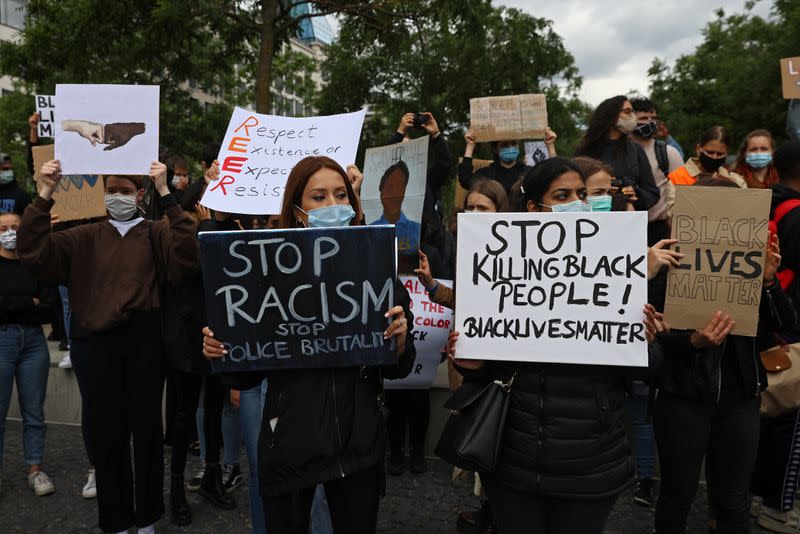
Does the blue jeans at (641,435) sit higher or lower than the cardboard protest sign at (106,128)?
lower

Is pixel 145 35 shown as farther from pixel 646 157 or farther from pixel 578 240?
pixel 578 240

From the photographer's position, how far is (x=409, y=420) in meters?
5.03

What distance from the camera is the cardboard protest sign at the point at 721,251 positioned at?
2.68 meters

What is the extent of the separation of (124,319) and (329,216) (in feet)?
5.23

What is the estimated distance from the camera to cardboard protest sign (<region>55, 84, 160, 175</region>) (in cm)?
365

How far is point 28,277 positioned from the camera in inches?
179

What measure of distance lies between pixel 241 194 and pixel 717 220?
2673mm

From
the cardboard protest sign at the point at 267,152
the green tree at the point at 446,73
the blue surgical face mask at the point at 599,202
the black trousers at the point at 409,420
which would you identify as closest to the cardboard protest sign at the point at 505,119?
the cardboard protest sign at the point at 267,152

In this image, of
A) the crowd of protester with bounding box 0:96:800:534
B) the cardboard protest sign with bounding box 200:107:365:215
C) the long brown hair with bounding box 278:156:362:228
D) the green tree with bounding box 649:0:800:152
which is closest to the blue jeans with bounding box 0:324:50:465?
the crowd of protester with bounding box 0:96:800:534

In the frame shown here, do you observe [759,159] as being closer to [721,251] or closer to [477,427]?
[721,251]

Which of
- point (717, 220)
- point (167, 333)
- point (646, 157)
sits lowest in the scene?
point (167, 333)

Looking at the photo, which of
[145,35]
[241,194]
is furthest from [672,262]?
[145,35]

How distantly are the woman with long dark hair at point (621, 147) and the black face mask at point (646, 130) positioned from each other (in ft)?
0.75

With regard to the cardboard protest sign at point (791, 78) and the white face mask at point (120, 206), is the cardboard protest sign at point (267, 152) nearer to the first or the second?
the white face mask at point (120, 206)
